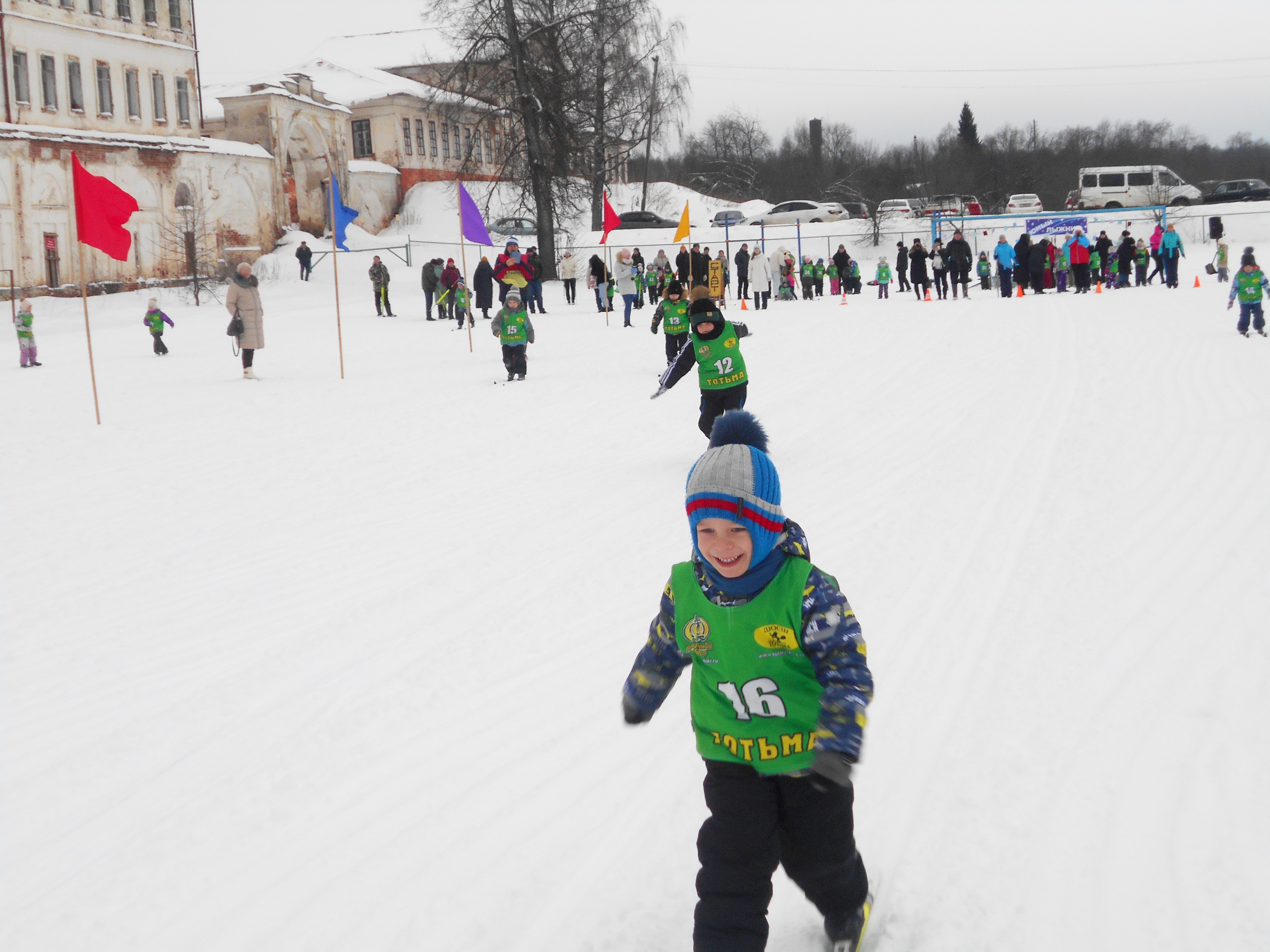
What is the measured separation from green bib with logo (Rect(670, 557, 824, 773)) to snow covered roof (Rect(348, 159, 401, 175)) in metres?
50.8

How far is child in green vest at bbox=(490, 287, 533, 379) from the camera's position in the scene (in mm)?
15531

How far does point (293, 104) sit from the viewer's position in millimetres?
46188

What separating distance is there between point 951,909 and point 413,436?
9321 mm

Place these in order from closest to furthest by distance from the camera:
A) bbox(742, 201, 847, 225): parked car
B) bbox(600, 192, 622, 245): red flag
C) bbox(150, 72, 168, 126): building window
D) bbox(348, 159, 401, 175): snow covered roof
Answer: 1. bbox(600, 192, 622, 245): red flag
2. bbox(150, 72, 168, 126): building window
3. bbox(742, 201, 847, 225): parked car
4. bbox(348, 159, 401, 175): snow covered roof

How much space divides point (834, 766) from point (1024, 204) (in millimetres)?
49216

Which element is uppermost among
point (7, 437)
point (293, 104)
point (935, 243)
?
point (293, 104)

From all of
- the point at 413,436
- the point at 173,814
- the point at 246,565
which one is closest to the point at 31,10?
the point at 413,436

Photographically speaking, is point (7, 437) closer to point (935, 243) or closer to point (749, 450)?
point (749, 450)

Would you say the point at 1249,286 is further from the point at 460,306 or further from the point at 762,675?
the point at 460,306

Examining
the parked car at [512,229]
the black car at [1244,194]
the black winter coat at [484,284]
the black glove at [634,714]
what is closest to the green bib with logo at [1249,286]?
the black winter coat at [484,284]

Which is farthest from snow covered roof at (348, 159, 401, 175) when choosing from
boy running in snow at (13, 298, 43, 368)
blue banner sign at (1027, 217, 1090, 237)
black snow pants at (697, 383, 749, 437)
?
black snow pants at (697, 383, 749, 437)

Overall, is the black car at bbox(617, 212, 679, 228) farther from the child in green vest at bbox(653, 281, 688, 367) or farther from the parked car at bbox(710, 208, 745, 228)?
the child in green vest at bbox(653, 281, 688, 367)

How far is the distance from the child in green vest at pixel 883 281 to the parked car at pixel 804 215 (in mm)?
16222

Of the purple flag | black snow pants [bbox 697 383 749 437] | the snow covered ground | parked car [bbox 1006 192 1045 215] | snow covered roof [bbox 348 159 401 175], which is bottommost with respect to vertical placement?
the snow covered ground
